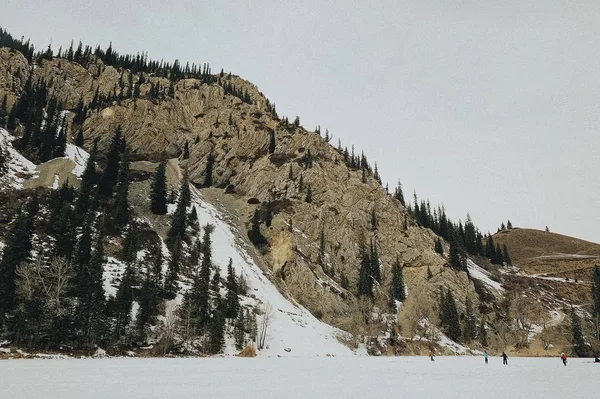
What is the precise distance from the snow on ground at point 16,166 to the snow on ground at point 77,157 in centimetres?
783

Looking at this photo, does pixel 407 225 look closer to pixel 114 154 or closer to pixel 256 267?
pixel 256 267

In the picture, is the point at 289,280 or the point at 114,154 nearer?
the point at 289,280

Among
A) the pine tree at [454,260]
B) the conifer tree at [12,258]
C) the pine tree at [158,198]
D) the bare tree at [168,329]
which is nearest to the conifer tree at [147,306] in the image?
the bare tree at [168,329]

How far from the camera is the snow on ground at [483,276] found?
110000 millimetres

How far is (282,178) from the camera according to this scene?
109 m

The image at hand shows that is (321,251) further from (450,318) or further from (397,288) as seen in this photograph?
(450,318)

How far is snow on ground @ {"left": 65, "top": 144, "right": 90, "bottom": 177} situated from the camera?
82625 mm

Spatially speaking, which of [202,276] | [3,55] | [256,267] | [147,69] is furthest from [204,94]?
[202,276]

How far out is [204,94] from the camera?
13888 cm

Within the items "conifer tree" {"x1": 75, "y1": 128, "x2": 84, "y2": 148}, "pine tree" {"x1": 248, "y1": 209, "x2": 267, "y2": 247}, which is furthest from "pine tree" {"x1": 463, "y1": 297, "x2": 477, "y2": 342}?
"conifer tree" {"x1": 75, "y1": 128, "x2": 84, "y2": 148}

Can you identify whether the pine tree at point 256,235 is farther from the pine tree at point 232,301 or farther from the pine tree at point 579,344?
the pine tree at point 579,344

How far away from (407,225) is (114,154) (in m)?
80.2

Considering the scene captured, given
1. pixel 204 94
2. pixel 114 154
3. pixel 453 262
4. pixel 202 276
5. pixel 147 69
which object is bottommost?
pixel 202 276

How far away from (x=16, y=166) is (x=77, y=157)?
1482 cm
